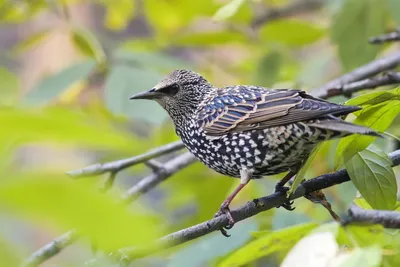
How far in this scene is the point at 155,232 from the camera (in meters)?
0.85

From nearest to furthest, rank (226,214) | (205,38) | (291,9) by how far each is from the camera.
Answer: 1. (226,214)
2. (205,38)
3. (291,9)

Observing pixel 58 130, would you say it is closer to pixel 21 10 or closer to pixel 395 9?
pixel 395 9

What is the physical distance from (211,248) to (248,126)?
68cm

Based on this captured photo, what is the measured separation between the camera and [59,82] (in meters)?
4.03

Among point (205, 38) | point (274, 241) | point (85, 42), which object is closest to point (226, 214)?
point (274, 241)

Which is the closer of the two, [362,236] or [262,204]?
[362,236]

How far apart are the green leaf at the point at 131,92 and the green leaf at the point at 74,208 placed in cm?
291

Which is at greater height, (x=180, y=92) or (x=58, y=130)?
(x=58, y=130)

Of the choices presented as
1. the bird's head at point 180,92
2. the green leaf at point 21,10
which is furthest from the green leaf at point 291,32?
the green leaf at point 21,10

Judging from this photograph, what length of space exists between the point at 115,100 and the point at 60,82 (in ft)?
1.58

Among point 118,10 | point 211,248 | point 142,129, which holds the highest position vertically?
point 118,10

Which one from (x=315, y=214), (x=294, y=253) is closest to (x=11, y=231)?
(x=294, y=253)

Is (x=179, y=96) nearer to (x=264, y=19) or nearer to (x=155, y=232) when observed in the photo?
(x=264, y=19)

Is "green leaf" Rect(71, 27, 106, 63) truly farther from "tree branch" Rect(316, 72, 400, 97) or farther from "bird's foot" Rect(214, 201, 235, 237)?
"bird's foot" Rect(214, 201, 235, 237)
